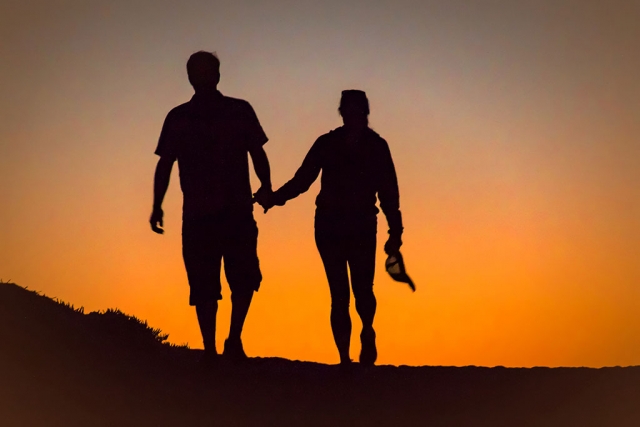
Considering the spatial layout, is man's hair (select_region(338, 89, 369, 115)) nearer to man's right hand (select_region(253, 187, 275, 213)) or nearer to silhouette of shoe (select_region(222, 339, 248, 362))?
man's right hand (select_region(253, 187, 275, 213))

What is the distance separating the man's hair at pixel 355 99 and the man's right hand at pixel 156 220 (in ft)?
5.52

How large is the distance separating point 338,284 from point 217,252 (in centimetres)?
104

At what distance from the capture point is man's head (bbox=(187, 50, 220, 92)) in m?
7.46

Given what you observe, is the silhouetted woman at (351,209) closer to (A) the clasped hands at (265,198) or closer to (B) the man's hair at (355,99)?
(B) the man's hair at (355,99)

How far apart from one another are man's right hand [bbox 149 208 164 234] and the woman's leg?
127 centimetres

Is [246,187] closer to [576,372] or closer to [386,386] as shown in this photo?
[386,386]

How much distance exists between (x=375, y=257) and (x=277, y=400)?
154cm

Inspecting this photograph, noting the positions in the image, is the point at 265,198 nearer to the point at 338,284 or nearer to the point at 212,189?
the point at 212,189

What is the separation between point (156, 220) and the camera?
755 centimetres

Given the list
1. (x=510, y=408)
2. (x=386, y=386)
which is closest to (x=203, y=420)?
(x=386, y=386)

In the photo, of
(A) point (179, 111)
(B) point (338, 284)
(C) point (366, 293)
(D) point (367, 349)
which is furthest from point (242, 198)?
(D) point (367, 349)

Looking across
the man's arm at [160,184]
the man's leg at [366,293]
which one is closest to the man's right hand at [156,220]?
the man's arm at [160,184]

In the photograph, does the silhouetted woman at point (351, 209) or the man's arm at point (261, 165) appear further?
the man's arm at point (261, 165)

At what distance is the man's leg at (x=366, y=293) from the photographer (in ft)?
24.4
